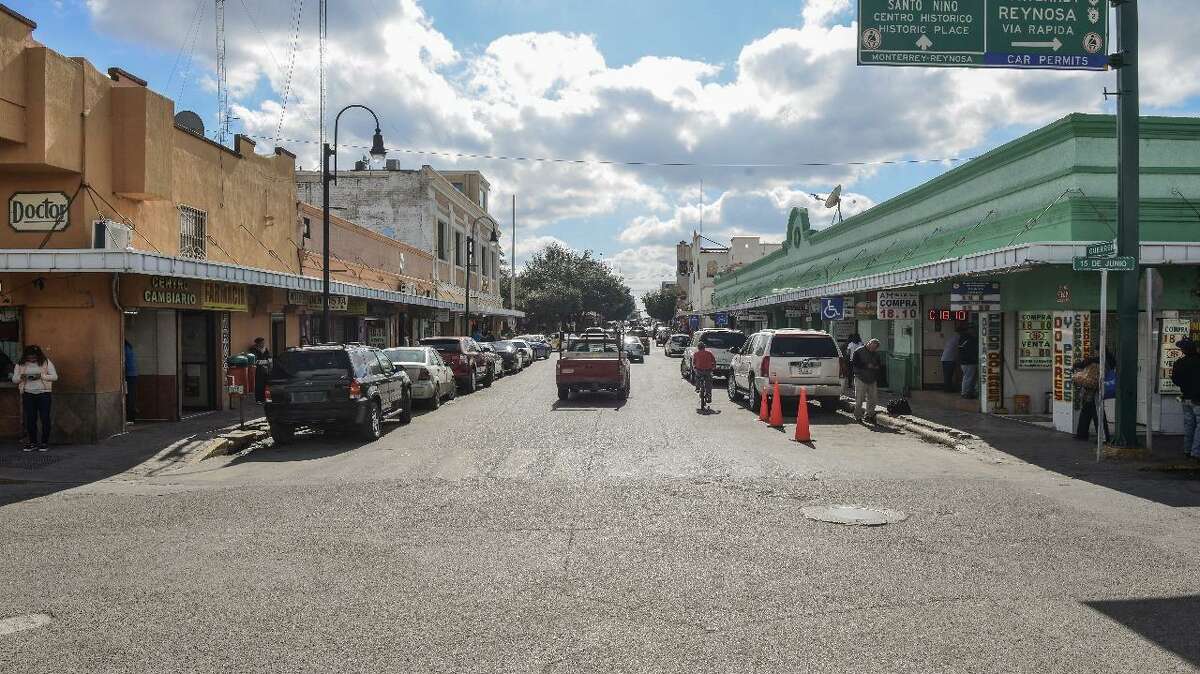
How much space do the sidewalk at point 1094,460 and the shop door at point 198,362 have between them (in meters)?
15.6

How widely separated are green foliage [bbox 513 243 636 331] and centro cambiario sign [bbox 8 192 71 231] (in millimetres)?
65501

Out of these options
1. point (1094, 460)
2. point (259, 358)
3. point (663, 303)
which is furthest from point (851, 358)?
point (663, 303)

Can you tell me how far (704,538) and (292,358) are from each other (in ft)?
31.5

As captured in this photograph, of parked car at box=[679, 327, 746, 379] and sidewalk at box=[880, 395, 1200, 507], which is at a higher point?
parked car at box=[679, 327, 746, 379]

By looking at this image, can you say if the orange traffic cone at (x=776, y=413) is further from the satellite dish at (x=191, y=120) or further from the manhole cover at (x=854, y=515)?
the satellite dish at (x=191, y=120)

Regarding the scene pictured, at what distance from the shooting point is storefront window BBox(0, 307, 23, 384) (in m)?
15.2

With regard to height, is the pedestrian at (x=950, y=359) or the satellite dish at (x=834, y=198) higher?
the satellite dish at (x=834, y=198)

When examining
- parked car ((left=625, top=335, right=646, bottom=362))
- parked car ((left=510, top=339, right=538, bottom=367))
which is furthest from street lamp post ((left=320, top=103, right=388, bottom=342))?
parked car ((left=625, top=335, right=646, bottom=362))

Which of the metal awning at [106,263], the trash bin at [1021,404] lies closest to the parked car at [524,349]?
the trash bin at [1021,404]

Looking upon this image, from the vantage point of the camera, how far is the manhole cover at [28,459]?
12.5 meters

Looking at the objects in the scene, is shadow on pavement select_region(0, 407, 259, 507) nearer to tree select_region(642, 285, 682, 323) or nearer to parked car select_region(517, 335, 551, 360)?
parked car select_region(517, 335, 551, 360)

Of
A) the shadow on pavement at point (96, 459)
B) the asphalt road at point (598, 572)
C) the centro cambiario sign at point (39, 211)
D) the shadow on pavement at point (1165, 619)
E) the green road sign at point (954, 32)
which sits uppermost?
the green road sign at point (954, 32)

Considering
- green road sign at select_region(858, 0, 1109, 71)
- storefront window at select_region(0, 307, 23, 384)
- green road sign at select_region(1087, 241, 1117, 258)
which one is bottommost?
storefront window at select_region(0, 307, 23, 384)

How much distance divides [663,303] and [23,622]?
5402 inches
